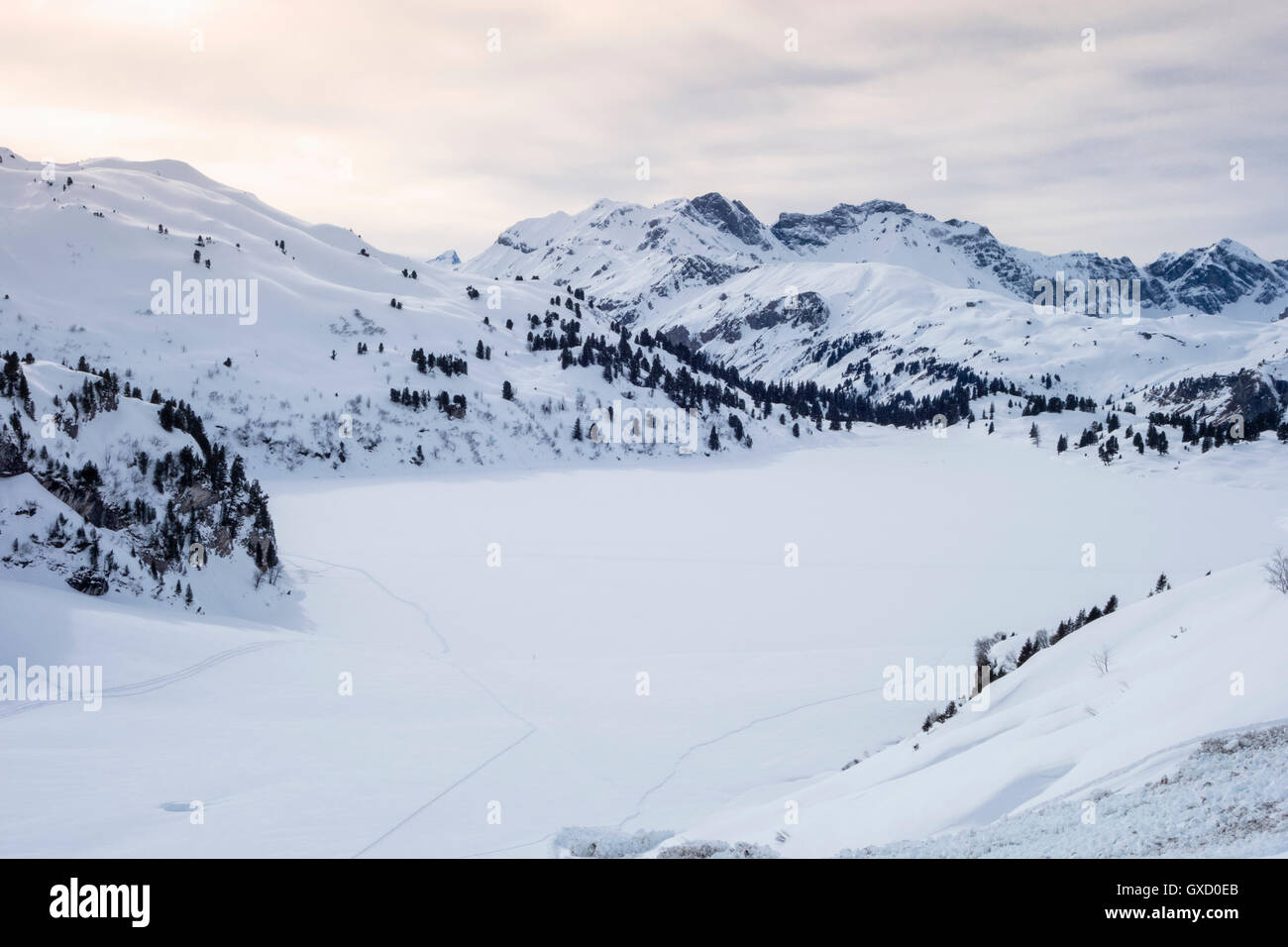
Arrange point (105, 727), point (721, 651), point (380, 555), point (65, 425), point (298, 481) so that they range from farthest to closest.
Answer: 1. point (298, 481)
2. point (380, 555)
3. point (65, 425)
4. point (721, 651)
5. point (105, 727)

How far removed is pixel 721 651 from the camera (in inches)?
886

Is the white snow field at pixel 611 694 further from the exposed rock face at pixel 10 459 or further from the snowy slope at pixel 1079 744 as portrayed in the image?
the exposed rock face at pixel 10 459

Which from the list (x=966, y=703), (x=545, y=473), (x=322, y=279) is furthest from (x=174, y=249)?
→ (x=966, y=703)

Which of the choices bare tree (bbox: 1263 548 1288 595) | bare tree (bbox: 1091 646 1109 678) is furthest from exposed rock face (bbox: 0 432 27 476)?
bare tree (bbox: 1263 548 1288 595)

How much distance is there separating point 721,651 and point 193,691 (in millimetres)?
14129

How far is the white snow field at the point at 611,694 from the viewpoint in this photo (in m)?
9.34

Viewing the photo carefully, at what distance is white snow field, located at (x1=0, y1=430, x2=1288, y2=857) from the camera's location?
9344 millimetres

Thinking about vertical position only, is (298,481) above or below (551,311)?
below

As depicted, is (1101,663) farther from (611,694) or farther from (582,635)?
(582,635)

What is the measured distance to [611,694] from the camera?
18609 mm

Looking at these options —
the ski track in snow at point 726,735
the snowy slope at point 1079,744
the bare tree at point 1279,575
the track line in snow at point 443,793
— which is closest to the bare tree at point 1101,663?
the snowy slope at point 1079,744

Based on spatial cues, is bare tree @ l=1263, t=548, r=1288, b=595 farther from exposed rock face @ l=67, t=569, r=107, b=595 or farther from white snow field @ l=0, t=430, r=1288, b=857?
exposed rock face @ l=67, t=569, r=107, b=595
